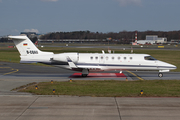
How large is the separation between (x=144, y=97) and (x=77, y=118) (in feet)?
20.2

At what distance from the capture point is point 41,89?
18.2 metres

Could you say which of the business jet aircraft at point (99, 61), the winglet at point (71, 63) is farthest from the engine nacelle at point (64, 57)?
the winglet at point (71, 63)

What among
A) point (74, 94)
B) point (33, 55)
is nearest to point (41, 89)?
point (74, 94)

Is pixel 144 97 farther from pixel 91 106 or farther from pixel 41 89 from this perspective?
pixel 41 89

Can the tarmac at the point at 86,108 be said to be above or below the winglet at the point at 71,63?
below

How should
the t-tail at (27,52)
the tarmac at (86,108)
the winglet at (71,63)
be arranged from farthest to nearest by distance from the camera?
the t-tail at (27,52) < the winglet at (71,63) < the tarmac at (86,108)

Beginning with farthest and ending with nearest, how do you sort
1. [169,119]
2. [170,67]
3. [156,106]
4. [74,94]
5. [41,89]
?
[170,67] < [41,89] < [74,94] < [156,106] < [169,119]

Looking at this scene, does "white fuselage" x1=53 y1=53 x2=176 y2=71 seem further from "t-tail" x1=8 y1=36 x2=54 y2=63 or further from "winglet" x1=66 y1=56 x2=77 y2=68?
"t-tail" x1=8 y1=36 x2=54 y2=63

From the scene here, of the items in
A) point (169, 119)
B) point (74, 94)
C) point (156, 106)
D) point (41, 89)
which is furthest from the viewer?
point (41, 89)

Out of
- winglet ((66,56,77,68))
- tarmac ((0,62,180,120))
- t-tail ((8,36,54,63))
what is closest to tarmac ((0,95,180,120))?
tarmac ((0,62,180,120))

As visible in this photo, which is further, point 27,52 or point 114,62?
point 27,52

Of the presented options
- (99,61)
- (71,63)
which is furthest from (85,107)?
(99,61)

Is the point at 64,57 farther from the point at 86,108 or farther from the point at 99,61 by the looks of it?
the point at 86,108

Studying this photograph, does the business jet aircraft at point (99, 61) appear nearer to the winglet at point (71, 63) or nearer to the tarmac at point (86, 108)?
the winglet at point (71, 63)
